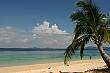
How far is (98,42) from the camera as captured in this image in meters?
14.9

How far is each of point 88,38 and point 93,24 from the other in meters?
0.96

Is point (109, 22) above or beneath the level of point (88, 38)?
above

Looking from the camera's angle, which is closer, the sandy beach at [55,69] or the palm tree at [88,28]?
the palm tree at [88,28]

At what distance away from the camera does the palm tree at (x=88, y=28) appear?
1481cm

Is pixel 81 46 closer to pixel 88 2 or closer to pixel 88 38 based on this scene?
pixel 88 38

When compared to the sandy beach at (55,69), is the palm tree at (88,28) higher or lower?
higher

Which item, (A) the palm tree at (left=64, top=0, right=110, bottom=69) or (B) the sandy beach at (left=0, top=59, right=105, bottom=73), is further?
(B) the sandy beach at (left=0, top=59, right=105, bottom=73)

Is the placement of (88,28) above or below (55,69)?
above

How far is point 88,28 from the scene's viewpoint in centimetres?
1499

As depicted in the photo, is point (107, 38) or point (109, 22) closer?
point (107, 38)

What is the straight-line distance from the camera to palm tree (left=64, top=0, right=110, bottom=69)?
14.8 metres

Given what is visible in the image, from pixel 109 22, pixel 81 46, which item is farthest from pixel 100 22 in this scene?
pixel 81 46

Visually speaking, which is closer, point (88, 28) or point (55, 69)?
point (88, 28)

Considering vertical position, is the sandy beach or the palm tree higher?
the palm tree
